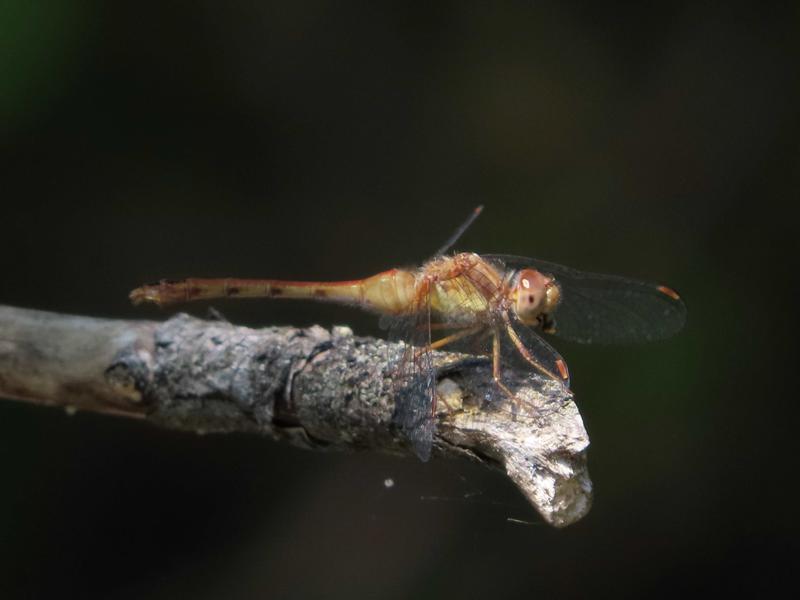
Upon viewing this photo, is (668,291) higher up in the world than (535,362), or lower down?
higher up

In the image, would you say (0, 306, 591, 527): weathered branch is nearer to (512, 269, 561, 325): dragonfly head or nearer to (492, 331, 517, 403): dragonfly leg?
(492, 331, 517, 403): dragonfly leg

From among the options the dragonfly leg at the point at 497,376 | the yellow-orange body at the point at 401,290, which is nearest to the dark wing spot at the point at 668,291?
the yellow-orange body at the point at 401,290

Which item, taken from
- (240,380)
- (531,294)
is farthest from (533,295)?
(240,380)

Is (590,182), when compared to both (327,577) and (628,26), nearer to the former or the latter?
(628,26)

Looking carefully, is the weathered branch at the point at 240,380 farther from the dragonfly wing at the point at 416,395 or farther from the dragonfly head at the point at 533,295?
the dragonfly head at the point at 533,295

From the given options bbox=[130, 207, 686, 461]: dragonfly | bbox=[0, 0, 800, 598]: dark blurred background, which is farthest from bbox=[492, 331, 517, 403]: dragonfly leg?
bbox=[0, 0, 800, 598]: dark blurred background

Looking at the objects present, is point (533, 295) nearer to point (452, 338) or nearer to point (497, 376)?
point (452, 338)
